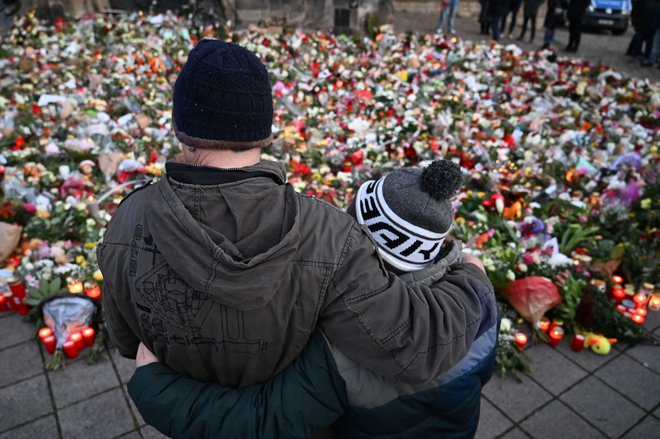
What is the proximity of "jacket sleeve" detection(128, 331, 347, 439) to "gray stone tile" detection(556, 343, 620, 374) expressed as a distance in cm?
251

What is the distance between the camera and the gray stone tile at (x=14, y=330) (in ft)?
10.5

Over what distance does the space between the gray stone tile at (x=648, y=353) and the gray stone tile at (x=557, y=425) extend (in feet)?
2.53

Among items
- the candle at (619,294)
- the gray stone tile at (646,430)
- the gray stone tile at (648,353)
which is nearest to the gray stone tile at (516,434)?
the gray stone tile at (646,430)

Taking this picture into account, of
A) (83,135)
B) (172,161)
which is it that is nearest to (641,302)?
(172,161)

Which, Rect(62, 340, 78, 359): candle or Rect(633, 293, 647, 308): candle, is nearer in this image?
Rect(62, 340, 78, 359): candle

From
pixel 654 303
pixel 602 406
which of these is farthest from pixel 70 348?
pixel 654 303

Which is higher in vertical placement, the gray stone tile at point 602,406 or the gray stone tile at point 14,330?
the gray stone tile at point 602,406

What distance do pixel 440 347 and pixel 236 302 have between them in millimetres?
508

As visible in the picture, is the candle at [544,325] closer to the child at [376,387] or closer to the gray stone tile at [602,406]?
the gray stone tile at [602,406]

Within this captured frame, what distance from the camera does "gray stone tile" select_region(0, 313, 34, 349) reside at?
3.21 meters

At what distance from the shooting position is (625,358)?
3.26 metres

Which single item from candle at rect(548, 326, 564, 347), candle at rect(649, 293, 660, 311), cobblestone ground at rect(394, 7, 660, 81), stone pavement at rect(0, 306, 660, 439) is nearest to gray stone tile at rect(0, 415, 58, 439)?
stone pavement at rect(0, 306, 660, 439)

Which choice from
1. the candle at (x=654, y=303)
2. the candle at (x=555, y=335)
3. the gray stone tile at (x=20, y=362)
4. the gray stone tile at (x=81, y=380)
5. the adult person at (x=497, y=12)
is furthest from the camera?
the adult person at (x=497, y=12)

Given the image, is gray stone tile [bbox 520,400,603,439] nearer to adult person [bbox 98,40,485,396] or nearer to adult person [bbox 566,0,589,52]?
adult person [bbox 98,40,485,396]
